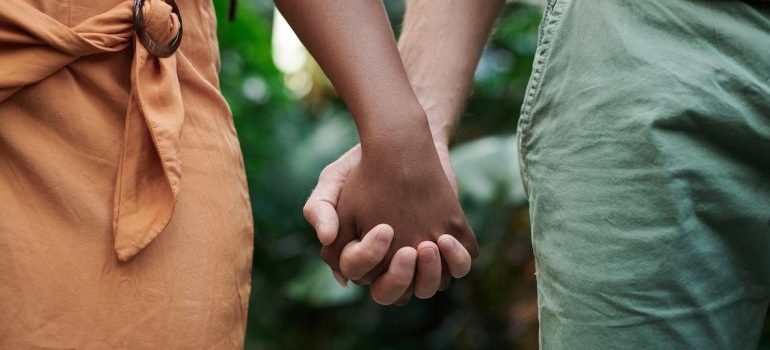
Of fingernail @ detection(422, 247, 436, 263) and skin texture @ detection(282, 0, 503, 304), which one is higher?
skin texture @ detection(282, 0, 503, 304)

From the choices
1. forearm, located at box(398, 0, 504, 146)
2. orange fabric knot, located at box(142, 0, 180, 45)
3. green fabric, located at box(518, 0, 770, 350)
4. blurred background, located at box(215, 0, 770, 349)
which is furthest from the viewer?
blurred background, located at box(215, 0, 770, 349)

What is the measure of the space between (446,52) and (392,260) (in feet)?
1.27

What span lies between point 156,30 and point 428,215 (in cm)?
45

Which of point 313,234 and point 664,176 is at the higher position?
point 664,176

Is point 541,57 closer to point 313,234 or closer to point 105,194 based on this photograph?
point 105,194

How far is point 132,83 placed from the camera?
1.34 m

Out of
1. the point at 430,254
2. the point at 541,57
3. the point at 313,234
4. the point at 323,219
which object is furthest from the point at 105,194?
the point at 313,234

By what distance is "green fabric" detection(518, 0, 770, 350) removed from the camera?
4.01 ft

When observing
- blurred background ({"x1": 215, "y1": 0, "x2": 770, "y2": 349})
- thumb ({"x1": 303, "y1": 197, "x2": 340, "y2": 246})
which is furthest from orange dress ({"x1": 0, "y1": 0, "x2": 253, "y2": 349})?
blurred background ({"x1": 215, "y1": 0, "x2": 770, "y2": 349})

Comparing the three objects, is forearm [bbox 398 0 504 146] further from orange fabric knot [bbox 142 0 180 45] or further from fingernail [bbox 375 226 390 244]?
orange fabric knot [bbox 142 0 180 45]

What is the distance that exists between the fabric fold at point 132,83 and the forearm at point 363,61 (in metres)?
0.23

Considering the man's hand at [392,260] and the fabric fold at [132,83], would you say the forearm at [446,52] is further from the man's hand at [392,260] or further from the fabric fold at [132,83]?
the fabric fold at [132,83]

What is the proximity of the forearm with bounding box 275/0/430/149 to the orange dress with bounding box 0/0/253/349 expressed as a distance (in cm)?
22

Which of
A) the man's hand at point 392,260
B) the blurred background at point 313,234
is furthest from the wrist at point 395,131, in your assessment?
the blurred background at point 313,234
